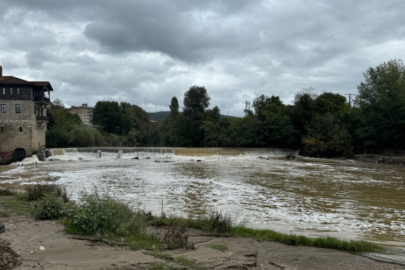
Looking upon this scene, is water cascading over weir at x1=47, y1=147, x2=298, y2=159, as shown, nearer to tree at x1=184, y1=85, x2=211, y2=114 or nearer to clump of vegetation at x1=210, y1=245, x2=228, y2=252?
tree at x1=184, y1=85, x2=211, y2=114

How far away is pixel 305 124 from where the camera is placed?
→ 42812 millimetres

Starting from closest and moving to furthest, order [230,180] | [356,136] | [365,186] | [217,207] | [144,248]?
[144,248] → [217,207] → [365,186] → [230,180] → [356,136]

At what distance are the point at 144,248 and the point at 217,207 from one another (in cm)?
648

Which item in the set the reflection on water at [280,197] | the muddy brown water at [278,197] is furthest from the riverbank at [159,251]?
the reflection on water at [280,197]

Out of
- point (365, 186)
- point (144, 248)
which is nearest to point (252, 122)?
point (365, 186)

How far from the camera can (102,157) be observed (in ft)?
116

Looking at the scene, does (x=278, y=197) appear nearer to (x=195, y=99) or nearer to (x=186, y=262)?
(x=186, y=262)

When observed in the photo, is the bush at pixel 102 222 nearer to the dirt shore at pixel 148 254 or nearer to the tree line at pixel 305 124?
the dirt shore at pixel 148 254

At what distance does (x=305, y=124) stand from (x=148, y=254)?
39.8 meters

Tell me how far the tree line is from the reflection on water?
1492cm

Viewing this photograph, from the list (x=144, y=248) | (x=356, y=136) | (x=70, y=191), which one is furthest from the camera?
(x=356, y=136)

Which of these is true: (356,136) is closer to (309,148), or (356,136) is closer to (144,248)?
(309,148)

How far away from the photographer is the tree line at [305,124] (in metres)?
34.3

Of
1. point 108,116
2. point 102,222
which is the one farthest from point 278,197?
point 108,116
